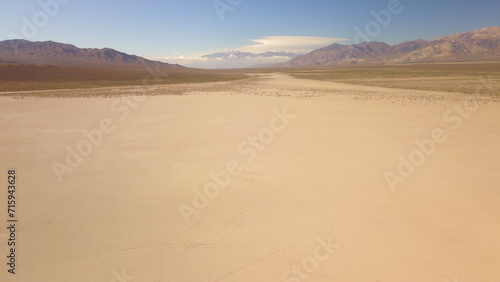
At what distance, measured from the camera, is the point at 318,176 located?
620cm

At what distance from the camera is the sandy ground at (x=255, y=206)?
3.48m

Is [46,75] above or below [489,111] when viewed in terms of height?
above

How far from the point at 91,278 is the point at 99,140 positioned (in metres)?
6.80

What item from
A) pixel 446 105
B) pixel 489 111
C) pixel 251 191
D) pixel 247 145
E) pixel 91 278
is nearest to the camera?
pixel 91 278

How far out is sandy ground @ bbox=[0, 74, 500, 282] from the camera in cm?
348

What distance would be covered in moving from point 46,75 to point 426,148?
1974 inches

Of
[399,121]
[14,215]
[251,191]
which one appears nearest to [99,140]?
[14,215]

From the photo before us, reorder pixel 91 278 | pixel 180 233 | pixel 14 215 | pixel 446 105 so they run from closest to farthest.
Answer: pixel 91 278, pixel 180 233, pixel 14 215, pixel 446 105

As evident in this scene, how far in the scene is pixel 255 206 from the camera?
4.92 metres

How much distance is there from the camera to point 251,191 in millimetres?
5523

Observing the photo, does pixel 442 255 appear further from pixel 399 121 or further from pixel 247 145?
pixel 399 121

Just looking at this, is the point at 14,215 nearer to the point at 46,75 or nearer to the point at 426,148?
the point at 426,148

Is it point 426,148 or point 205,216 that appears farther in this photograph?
point 426,148

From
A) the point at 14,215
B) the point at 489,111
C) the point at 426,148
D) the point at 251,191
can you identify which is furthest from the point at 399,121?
the point at 14,215
